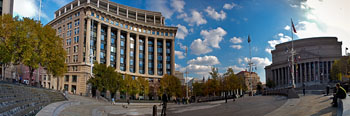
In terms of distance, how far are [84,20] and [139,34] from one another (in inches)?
987

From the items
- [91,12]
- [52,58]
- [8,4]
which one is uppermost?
[91,12]

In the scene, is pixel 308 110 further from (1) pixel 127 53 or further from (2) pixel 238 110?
(1) pixel 127 53

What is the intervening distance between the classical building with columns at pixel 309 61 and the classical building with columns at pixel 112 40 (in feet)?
186

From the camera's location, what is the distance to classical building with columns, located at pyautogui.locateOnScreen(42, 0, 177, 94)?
7881 centimetres

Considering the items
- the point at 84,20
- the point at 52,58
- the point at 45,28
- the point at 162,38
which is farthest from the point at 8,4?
the point at 162,38

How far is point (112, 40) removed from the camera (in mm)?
93125

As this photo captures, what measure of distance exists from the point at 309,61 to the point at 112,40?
305 ft

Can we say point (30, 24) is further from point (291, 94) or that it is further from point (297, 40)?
point (297, 40)

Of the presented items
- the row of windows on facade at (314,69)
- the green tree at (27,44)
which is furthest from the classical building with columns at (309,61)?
the green tree at (27,44)

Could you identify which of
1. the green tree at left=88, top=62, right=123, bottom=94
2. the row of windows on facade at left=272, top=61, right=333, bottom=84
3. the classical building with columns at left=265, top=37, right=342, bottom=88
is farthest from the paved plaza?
the row of windows on facade at left=272, top=61, right=333, bottom=84

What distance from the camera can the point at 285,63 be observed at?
5197 inches

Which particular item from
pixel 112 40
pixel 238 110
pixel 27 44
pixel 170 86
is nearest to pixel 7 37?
pixel 27 44

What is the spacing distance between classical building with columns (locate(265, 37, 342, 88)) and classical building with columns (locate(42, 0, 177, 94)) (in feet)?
186

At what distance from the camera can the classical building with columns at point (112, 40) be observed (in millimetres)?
78812
